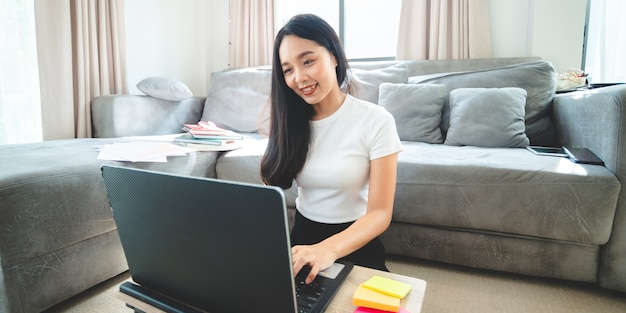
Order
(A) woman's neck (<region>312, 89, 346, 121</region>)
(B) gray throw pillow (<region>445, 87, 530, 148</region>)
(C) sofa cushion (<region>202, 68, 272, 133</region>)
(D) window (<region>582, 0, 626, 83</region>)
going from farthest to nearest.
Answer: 1. (C) sofa cushion (<region>202, 68, 272, 133</region>)
2. (D) window (<region>582, 0, 626, 83</region>)
3. (B) gray throw pillow (<region>445, 87, 530, 148</region>)
4. (A) woman's neck (<region>312, 89, 346, 121</region>)

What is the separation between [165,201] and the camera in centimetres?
45

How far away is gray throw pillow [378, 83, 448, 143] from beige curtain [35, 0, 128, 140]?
1709 mm

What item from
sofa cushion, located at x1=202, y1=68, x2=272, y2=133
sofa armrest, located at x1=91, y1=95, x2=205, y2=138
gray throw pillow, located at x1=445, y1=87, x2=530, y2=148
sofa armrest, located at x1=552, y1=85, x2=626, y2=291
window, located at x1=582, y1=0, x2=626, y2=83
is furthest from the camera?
sofa cushion, located at x1=202, y1=68, x2=272, y2=133

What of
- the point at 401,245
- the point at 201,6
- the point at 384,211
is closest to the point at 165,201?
the point at 384,211

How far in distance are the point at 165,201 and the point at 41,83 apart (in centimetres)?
199

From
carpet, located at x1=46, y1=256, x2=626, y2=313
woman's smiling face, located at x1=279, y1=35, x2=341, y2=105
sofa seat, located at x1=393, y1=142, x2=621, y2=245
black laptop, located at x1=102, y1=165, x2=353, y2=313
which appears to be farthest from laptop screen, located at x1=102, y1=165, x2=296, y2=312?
sofa seat, located at x1=393, y1=142, x2=621, y2=245

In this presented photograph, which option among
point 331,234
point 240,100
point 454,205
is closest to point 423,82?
point 454,205

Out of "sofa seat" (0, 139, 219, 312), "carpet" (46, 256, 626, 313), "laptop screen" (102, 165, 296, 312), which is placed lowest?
"carpet" (46, 256, 626, 313)

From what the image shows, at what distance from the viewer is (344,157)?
0.91 metres

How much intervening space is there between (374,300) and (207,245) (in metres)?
0.24

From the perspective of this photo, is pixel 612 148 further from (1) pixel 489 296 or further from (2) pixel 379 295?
(2) pixel 379 295

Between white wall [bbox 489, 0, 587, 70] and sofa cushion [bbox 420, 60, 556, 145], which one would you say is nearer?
sofa cushion [bbox 420, 60, 556, 145]

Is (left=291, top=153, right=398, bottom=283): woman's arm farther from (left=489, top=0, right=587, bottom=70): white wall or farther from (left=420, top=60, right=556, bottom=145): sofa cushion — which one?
(left=489, top=0, right=587, bottom=70): white wall

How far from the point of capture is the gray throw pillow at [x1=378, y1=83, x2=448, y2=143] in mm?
1852
